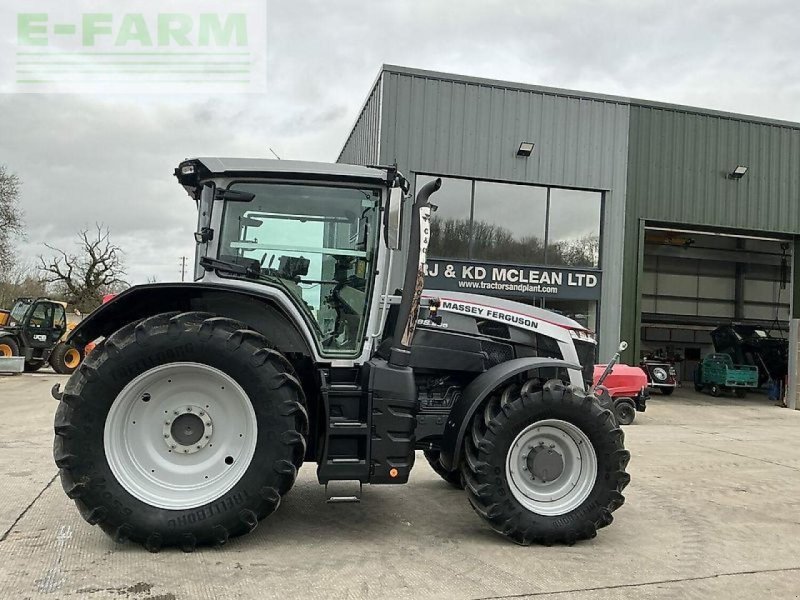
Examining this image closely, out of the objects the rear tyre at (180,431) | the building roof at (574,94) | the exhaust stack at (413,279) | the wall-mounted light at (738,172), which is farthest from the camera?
the wall-mounted light at (738,172)

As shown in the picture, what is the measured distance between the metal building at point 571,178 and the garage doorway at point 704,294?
5.88 m

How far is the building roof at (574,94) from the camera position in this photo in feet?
45.6

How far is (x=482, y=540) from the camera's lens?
171 inches

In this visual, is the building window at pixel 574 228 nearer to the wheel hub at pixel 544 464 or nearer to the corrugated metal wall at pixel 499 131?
the corrugated metal wall at pixel 499 131

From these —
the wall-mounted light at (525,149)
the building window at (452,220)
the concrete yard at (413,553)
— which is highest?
the wall-mounted light at (525,149)

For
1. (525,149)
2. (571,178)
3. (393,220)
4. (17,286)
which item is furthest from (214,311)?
(17,286)

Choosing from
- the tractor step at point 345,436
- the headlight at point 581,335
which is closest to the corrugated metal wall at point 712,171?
the headlight at point 581,335

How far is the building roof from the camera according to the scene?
45.6 feet

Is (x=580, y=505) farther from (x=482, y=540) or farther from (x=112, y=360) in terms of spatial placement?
(x=112, y=360)

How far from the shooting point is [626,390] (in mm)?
12234

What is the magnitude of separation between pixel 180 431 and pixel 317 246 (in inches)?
56.6

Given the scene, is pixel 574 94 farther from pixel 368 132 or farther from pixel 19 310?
pixel 19 310

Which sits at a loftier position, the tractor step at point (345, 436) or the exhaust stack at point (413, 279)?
the exhaust stack at point (413, 279)

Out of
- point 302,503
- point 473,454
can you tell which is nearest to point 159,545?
point 302,503
